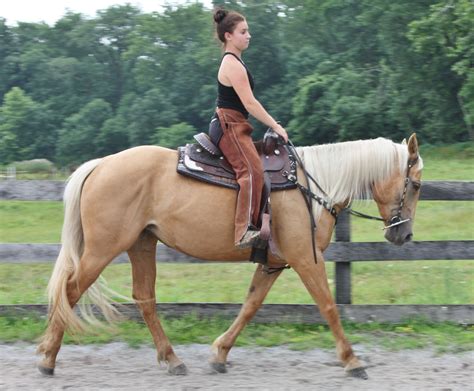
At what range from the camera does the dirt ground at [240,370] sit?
520cm

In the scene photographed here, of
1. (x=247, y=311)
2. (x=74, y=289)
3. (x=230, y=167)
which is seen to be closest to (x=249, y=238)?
(x=230, y=167)

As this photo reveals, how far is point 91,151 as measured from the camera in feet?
253

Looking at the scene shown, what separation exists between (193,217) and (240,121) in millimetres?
813

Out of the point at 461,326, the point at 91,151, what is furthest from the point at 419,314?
the point at 91,151

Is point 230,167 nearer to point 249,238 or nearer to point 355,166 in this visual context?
point 249,238

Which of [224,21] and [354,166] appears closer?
[224,21]

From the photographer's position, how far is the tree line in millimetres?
47438

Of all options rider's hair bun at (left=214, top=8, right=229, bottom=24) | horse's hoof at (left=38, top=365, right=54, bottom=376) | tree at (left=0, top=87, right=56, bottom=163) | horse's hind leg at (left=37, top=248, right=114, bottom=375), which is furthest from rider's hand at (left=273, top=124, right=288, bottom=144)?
tree at (left=0, top=87, right=56, bottom=163)

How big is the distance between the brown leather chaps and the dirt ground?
107 cm

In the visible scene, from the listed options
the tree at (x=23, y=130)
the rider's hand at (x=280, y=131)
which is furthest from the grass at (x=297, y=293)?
the tree at (x=23, y=130)

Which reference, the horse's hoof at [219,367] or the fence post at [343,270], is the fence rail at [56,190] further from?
the horse's hoof at [219,367]

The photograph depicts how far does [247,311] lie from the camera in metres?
5.86

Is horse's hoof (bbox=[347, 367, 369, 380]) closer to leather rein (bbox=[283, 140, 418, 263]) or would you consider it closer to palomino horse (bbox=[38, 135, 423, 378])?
palomino horse (bbox=[38, 135, 423, 378])

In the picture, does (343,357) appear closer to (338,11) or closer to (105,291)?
(105,291)
